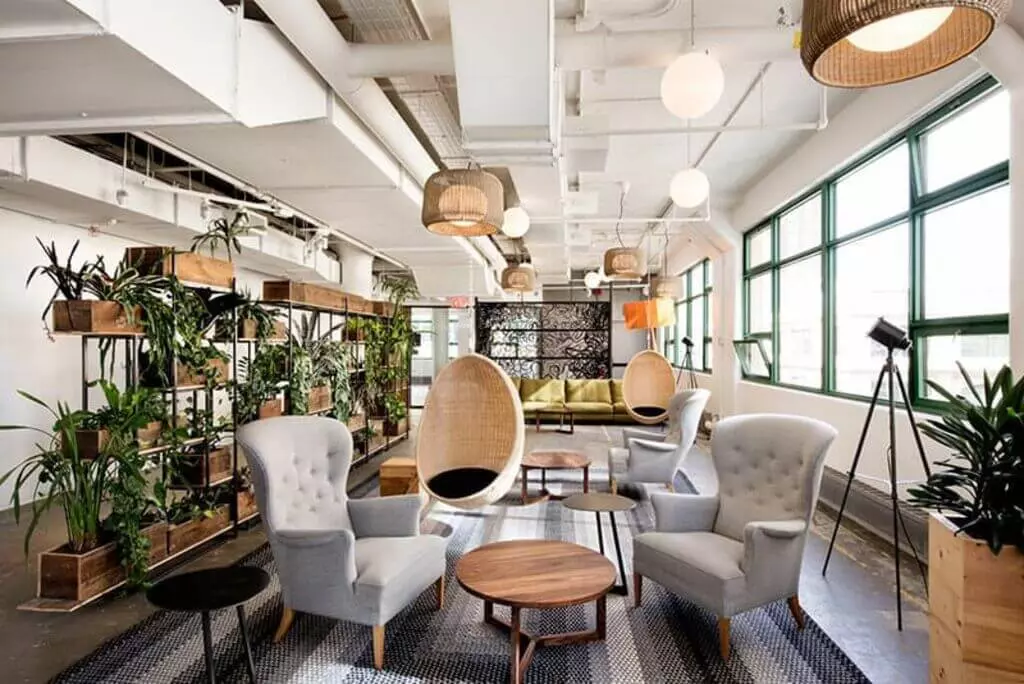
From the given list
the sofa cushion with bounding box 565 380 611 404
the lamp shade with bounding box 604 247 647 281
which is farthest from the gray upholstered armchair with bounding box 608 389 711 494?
the sofa cushion with bounding box 565 380 611 404

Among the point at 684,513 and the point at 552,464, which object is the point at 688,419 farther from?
the point at 684,513

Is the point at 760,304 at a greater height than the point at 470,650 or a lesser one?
greater

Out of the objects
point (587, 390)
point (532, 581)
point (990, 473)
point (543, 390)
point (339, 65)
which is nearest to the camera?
point (990, 473)

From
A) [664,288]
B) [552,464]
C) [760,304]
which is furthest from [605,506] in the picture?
[760,304]

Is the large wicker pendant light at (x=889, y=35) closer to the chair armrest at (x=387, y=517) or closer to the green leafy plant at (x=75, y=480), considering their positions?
the chair armrest at (x=387, y=517)

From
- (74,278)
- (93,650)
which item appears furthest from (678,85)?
(93,650)

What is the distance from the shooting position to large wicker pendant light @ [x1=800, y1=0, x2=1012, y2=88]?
4.01 ft

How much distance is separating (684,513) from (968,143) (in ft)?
9.71

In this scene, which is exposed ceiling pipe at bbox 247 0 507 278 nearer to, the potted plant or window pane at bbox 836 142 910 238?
the potted plant

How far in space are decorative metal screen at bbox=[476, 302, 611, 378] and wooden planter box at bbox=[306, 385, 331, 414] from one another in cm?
526

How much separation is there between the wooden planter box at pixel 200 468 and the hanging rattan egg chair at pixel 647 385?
4.77 m

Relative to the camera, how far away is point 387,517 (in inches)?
121

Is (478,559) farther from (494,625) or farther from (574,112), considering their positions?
(574,112)

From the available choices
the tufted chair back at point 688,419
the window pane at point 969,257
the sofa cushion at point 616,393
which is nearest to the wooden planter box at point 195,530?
the tufted chair back at point 688,419
